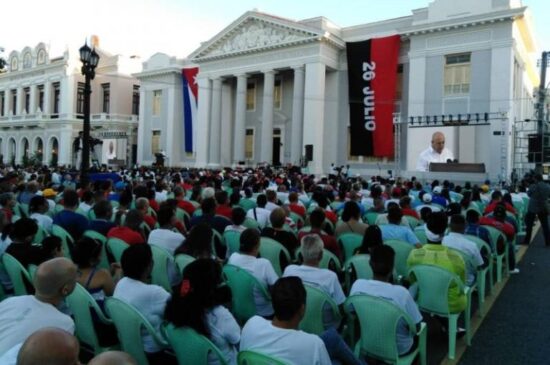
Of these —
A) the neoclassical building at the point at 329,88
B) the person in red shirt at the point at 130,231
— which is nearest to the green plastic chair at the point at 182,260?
the person in red shirt at the point at 130,231

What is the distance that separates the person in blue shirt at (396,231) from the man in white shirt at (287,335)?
3.28m

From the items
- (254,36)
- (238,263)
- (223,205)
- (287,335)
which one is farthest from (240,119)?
(287,335)

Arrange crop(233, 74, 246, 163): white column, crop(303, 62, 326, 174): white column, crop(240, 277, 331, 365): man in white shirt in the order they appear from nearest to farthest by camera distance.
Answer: crop(240, 277, 331, 365): man in white shirt → crop(303, 62, 326, 174): white column → crop(233, 74, 246, 163): white column

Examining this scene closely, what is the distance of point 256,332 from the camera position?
2.70 m

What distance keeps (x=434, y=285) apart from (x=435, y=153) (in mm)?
20927

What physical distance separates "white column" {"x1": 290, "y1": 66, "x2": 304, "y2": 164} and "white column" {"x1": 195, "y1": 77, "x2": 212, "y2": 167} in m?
8.02

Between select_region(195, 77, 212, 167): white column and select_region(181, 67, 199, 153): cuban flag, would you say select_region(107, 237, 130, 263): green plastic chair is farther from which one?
select_region(181, 67, 199, 153): cuban flag

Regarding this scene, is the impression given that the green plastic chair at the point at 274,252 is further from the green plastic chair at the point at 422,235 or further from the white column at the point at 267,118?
the white column at the point at 267,118

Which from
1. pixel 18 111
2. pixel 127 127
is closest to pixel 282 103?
pixel 127 127

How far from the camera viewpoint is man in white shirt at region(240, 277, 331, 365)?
250 cm

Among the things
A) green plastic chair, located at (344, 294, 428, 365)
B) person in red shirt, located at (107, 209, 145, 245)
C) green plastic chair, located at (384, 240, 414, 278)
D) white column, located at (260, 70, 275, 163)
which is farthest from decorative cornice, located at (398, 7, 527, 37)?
green plastic chair, located at (344, 294, 428, 365)

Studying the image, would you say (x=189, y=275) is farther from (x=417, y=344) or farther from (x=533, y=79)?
(x=533, y=79)

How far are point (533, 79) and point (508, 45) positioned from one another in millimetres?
17300

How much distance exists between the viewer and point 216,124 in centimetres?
3616
